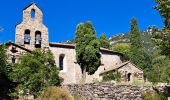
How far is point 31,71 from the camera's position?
33.9 m

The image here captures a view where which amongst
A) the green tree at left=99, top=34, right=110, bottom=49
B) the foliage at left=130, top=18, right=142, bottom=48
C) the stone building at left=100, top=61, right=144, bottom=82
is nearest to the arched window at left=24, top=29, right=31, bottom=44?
the stone building at left=100, top=61, right=144, bottom=82

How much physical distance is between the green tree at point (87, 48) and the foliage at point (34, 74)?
7.90 metres

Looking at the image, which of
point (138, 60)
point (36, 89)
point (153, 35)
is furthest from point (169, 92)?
point (138, 60)

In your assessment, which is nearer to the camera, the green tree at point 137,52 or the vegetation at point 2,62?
the vegetation at point 2,62

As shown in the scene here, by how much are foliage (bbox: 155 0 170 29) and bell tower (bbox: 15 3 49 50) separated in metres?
24.7

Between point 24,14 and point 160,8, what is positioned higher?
point 24,14

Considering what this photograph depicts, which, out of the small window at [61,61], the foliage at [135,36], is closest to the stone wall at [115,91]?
the small window at [61,61]

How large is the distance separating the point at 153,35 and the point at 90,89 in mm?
8051

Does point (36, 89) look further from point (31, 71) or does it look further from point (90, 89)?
point (90, 89)

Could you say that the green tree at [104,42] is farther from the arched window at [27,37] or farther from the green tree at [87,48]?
the green tree at [87,48]

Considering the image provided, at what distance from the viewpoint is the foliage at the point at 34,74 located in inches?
1313

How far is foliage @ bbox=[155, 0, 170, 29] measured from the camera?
25.5 m

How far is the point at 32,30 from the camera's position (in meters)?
48.9

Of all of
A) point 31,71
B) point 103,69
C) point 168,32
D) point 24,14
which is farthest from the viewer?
point 103,69
